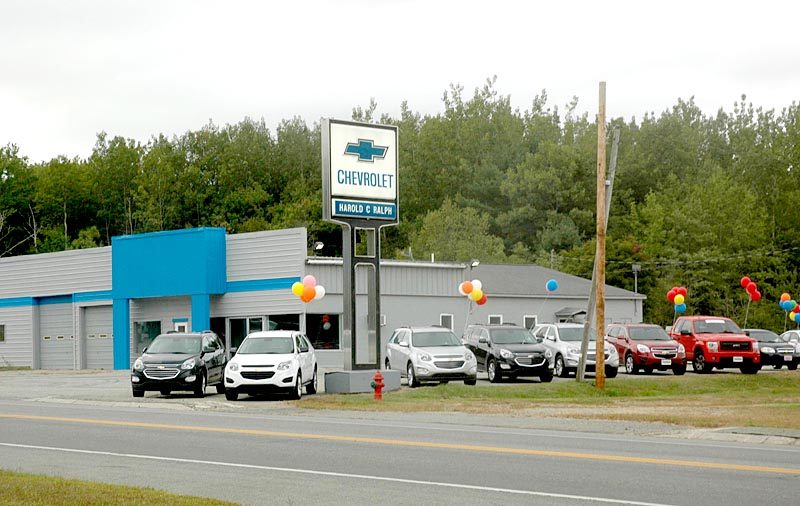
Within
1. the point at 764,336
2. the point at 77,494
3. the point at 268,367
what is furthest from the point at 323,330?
the point at 77,494

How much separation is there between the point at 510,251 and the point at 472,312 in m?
36.1

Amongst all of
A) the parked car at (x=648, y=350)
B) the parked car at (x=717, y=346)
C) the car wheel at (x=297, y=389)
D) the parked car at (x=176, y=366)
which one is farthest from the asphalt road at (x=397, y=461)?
the parked car at (x=717, y=346)

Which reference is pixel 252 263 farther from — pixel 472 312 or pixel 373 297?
pixel 373 297

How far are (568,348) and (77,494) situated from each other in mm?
28576

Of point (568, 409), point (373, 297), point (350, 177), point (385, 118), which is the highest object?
point (385, 118)

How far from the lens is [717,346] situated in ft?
134

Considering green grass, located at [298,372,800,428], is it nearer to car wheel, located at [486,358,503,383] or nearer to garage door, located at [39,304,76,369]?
car wheel, located at [486,358,503,383]

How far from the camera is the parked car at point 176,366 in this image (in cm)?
3162

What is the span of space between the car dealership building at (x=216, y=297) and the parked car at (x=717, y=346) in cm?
1218

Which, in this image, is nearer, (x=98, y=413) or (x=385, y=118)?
(x=98, y=413)

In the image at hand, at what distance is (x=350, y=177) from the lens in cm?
3244

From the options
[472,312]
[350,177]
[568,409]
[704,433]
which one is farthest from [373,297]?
[472,312]

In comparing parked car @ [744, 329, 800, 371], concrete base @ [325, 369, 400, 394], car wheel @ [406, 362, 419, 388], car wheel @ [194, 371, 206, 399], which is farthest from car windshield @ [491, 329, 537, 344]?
parked car @ [744, 329, 800, 371]

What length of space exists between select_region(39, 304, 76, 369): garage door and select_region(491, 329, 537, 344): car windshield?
29.1 meters
